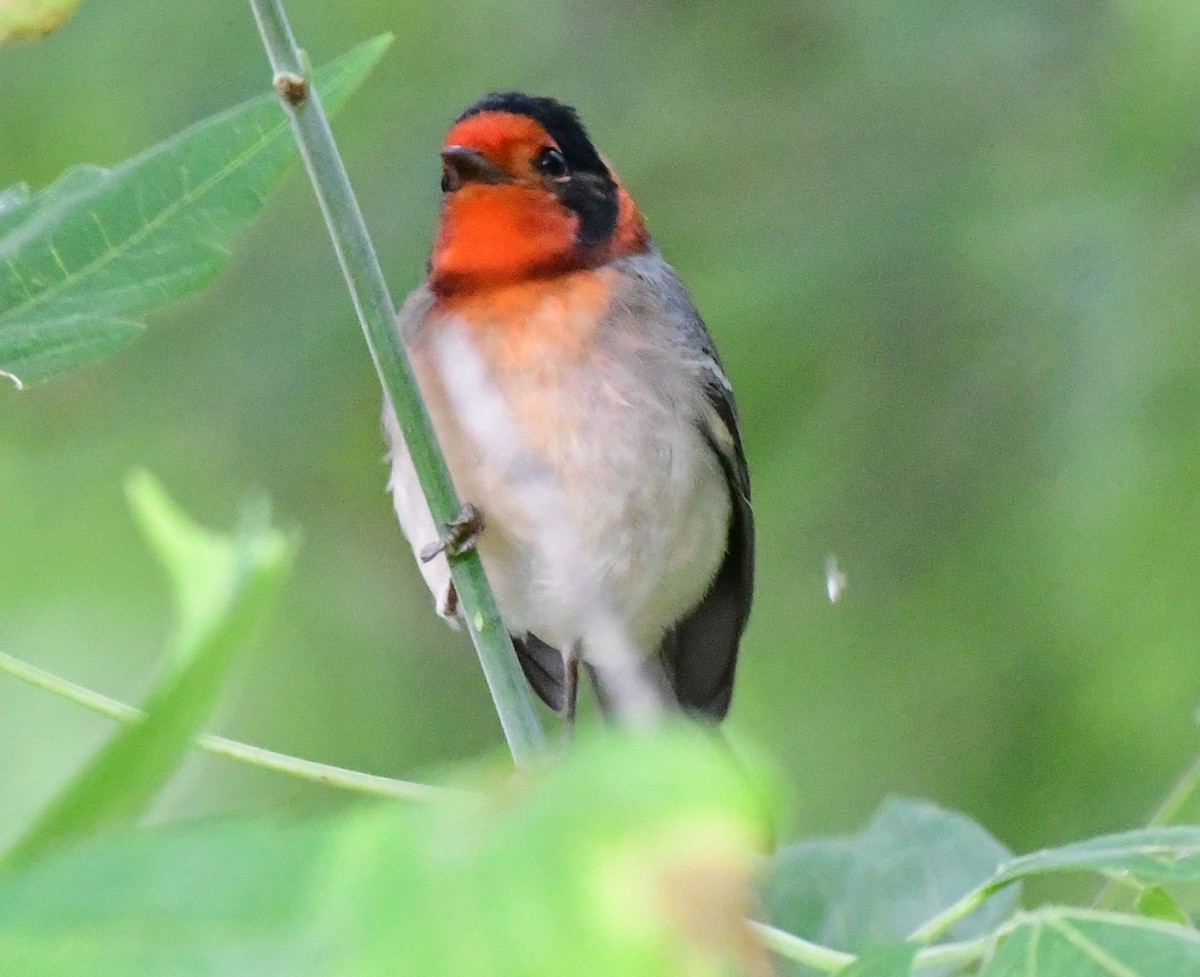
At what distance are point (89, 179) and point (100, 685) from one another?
5.06 ft

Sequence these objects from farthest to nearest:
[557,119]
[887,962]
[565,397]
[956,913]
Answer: [557,119], [565,397], [956,913], [887,962]

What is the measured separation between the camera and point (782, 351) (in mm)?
2256

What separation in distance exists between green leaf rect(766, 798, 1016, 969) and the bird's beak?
1.00 m

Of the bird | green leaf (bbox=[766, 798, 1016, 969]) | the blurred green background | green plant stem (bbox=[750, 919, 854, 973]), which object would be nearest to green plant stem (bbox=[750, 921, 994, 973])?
green plant stem (bbox=[750, 919, 854, 973])

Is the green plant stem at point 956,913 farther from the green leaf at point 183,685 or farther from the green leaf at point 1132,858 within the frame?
the green leaf at point 183,685

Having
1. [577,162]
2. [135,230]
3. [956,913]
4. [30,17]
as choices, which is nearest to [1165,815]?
[956,913]

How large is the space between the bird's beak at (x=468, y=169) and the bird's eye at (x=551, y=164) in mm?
57

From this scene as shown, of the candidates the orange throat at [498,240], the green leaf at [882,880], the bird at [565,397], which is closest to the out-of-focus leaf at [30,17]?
the green leaf at [882,880]

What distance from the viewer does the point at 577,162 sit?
84.0 inches

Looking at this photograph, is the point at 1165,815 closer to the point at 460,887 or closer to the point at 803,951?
the point at 803,951

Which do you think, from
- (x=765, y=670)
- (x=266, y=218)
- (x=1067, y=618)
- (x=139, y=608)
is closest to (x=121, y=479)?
(x=139, y=608)

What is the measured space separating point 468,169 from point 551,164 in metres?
0.14

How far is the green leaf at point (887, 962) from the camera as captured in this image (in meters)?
0.65

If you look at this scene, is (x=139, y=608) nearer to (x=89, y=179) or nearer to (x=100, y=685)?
(x=100, y=685)
